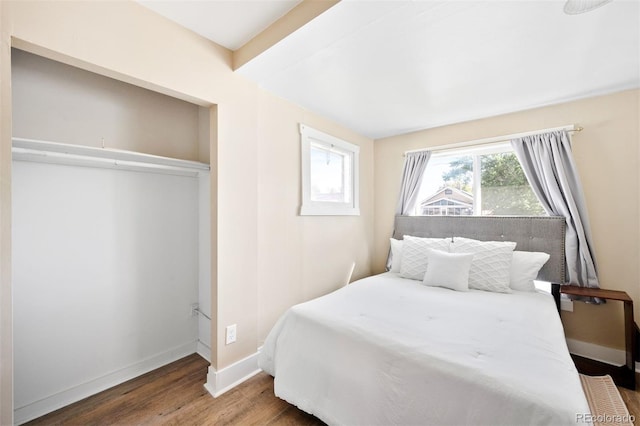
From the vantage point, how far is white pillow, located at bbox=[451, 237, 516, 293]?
7.61 feet

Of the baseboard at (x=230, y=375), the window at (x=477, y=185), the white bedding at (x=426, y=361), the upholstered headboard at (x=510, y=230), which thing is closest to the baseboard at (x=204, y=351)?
the baseboard at (x=230, y=375)

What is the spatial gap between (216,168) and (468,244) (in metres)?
2.43

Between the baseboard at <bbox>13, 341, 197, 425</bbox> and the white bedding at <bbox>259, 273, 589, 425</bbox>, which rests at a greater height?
the white bedding at <bbox>259, 273, 589, 425</bbox>

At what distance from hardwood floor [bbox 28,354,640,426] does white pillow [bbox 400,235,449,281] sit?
5.11ft

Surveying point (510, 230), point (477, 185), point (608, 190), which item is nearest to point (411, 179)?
point (477, 185)

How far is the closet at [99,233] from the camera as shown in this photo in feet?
5.41

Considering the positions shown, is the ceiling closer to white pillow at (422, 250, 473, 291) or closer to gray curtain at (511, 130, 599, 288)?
gray curtain at (511, 130, 599, 288)

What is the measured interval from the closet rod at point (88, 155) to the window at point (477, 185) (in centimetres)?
264

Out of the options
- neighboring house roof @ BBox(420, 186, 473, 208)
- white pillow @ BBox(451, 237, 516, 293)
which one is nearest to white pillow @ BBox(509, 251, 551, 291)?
white pillow @ BBox(451, 237, 516, 293)

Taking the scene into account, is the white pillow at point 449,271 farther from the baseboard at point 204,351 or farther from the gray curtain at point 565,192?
the baseboard at point 204,351

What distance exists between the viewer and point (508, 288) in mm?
2312

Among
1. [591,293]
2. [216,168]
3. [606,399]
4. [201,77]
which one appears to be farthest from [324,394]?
[591,293]

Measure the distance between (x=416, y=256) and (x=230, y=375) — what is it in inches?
78.3

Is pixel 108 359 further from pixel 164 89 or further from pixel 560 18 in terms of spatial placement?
pixel 560 18
